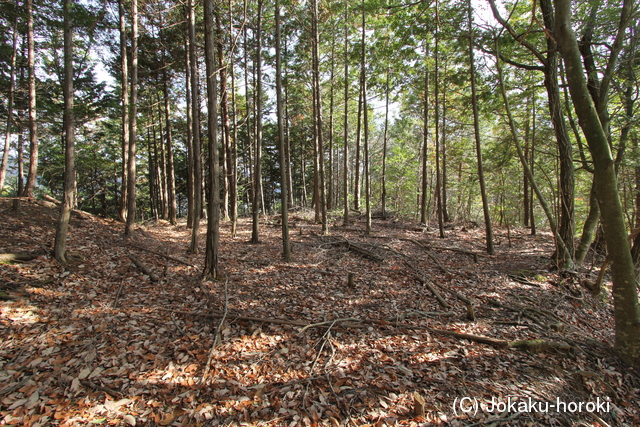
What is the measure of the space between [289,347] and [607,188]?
5234 mm

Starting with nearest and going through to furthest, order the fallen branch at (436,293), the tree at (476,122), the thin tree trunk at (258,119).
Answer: the fallen branch at (436,293)
the thin tree trunk at (258,119)
the tree at (476,122)

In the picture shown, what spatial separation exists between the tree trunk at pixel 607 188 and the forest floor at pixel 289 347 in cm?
75

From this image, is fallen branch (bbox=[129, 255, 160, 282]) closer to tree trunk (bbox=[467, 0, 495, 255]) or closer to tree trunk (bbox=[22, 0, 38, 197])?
tree trunk (bbox=[22, 0, 38, 197])

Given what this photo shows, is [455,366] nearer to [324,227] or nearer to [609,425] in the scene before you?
[609,425]

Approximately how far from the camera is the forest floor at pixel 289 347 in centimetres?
297

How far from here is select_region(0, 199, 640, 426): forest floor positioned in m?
2.97

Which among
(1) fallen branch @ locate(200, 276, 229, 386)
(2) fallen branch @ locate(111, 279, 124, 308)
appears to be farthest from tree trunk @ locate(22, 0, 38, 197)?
(1) fallen branch @ locate(200, 276, 229, 386)

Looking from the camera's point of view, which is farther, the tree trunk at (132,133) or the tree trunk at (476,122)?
the tree trunk at (132,133)

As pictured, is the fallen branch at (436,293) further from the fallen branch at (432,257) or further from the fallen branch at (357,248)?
the fallen branch at (357,248)

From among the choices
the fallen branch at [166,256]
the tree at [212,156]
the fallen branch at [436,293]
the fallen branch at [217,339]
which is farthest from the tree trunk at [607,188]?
the fallen branch at [166,256]

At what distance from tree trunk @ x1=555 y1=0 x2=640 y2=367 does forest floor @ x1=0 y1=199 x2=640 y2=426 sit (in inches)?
29.5

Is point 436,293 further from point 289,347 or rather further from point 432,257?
point 289,347

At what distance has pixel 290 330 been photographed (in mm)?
4430

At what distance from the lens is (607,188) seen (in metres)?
3.69
